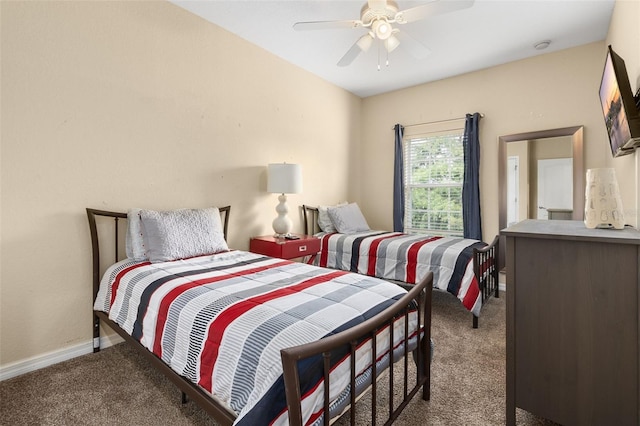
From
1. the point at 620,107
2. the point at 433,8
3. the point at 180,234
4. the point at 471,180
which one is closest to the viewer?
the point at 620,107

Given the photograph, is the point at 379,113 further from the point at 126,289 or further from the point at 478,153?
the point at 126,289

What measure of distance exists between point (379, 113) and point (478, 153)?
158cm

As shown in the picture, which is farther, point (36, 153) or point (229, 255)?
point (229, 255)

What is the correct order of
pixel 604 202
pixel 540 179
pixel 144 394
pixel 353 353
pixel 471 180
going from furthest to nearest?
1. pixel 471 180
2. pixel 540 179
3. pixel 144 394
4. pixel 604 202
5. pixel 353 353

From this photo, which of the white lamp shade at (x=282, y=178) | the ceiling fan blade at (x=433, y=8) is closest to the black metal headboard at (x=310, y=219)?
the white lamp shade at (x=282, y=178)

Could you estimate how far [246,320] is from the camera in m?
1.26

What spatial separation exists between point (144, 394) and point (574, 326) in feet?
7.01

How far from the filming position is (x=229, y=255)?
2.50 metres

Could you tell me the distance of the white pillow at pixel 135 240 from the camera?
2.23 m

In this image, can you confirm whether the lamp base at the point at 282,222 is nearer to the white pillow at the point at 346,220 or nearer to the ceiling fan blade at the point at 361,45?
the white pillow at the point at 346,220

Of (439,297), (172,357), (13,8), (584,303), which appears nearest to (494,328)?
(439,297)

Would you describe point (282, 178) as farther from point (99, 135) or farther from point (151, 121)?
point (99, 135)

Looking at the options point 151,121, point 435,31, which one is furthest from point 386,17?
point 151,121

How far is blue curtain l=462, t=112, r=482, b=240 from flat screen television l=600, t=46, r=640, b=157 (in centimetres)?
187
